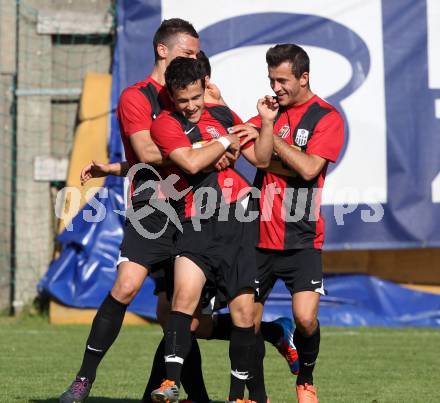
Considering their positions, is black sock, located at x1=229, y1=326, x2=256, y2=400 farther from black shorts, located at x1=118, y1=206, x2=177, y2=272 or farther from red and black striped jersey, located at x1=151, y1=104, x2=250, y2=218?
red and black striped jersey, located at x1=151, y1=104, x2=250, y2=218

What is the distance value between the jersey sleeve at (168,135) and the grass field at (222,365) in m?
1.60

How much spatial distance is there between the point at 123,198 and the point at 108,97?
3.58 feet

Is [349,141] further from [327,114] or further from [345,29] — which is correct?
[327,114]

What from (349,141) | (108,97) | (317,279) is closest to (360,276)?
(349,141)

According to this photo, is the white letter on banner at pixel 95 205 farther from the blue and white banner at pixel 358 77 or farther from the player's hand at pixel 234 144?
the player's hand at pixel 234 144

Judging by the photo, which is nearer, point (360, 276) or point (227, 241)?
point (227, 241)

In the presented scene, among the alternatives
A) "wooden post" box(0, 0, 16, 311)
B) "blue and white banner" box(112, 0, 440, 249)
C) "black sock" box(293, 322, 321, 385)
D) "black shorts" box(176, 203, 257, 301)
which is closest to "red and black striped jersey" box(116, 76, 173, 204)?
"black shorts" box(176, 203, 257, 301)

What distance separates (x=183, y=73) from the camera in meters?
4.99

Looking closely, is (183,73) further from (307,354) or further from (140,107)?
(307,354)

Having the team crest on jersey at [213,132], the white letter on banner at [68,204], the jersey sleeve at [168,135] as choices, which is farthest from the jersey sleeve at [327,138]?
the white letter on banner at [68,204]

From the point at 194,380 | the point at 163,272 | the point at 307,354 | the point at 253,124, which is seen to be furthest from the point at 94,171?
the point at 307,354

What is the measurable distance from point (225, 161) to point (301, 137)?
1.97ft

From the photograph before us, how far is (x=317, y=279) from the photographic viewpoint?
5512mm

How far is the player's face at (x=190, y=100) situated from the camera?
16.5 feet
